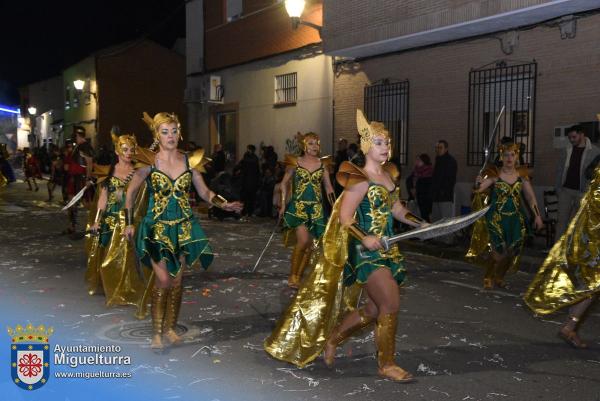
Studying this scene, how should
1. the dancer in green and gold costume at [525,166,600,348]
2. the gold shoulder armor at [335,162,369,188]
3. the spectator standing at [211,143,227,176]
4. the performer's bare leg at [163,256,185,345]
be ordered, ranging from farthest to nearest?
the spectator standing at [211,143,227,176] → the dancer in green and gold costume at [525,166,600,348] → the performer's bare leg at [163,256,185,345] → the gold shoulder armor at [335,162,369,188]

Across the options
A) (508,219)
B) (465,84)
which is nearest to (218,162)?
(465,84)

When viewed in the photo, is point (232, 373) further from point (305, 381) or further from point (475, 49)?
point (475, 49)

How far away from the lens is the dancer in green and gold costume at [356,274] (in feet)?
16.1

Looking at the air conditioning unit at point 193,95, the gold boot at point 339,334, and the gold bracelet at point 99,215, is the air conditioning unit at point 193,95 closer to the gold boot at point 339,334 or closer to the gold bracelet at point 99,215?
the gold bracelet at point 99,215

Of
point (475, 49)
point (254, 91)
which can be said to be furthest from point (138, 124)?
→ point (475, 49)

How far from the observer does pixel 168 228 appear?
18.7ft

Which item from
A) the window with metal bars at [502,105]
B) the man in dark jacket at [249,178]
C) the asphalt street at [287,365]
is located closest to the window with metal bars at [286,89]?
the man in dark jacket at [249,178]

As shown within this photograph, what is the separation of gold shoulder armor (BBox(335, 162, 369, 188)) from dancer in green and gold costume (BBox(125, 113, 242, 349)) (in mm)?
1524

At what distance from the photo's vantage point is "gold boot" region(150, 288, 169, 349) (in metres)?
5.74

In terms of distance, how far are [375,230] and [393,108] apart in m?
11.9

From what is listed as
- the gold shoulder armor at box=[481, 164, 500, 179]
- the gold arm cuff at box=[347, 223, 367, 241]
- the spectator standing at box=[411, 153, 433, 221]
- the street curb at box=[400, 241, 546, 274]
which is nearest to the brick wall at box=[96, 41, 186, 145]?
the spectator standing at box=[411, 153, 433, 221]

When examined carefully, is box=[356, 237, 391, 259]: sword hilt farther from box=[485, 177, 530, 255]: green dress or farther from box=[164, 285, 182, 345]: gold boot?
box=[485, 177, 530, 255]: green dress

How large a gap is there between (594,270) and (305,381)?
2.82m

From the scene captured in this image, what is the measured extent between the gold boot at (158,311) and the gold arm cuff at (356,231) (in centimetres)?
183
